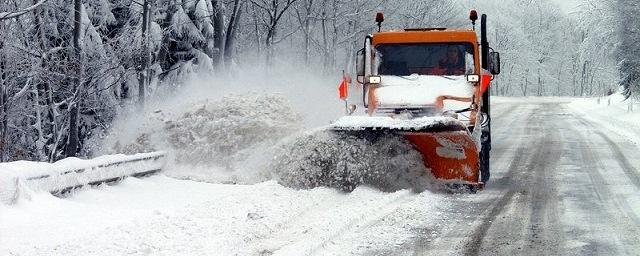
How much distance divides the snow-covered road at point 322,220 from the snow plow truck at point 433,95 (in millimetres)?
545

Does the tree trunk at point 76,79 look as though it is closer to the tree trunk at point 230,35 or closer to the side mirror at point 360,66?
the side mirror at point 360,66

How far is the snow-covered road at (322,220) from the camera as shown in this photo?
5.98 metres

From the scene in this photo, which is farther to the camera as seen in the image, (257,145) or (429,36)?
(257,145)

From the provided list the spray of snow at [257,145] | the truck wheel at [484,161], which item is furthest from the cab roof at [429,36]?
the spray of snow at [257,145]

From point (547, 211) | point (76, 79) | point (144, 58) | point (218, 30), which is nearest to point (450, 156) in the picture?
point (547, 211)

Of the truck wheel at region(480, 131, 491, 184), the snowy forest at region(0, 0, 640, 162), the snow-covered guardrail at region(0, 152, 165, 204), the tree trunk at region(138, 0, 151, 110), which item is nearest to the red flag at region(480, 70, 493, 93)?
→ the truck wheel at region(480, 131, 491, 184)

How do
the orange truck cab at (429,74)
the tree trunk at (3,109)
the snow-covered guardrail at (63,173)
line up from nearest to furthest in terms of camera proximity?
1. the snow-covered guardrail at (63,173)
2. the orange truck cab at (429,74)
3. the tree trunk at (3,109)

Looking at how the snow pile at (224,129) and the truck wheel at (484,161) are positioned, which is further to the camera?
the snow pile at (224,129)

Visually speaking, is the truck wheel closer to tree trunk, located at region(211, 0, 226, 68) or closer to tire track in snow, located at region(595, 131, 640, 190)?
tire track in snow, located at region(595, 131, 640, 190)

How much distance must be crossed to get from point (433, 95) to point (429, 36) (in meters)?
1.11

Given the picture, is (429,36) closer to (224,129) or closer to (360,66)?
(360,66)

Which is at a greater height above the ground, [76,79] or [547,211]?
[76,79]

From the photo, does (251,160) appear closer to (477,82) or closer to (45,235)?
(477,82)

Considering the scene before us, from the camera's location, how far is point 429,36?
35.2 ft
